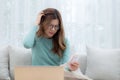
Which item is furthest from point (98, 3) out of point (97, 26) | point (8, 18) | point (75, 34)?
point (8, 18)

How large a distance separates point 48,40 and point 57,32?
174 millimetres

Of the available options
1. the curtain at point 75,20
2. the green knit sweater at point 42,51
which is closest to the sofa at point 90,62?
the curtain at point 75,20

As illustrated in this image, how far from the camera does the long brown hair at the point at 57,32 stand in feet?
6.31

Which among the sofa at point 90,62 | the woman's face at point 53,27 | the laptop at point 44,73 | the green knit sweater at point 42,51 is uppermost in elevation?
the woman's face at point 53,27

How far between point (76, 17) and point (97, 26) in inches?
12.5

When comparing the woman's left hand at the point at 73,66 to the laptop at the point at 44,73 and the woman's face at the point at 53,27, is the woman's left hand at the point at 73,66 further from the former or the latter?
the woman's face at the point at 53,27

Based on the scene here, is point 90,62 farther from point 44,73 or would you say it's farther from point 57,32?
point 44,73

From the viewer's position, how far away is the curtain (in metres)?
3.21

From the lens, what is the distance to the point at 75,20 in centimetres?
323

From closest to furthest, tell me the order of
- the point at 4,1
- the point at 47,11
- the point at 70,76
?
the point at 70,76 < the point at 47,11 < the point at 4,1

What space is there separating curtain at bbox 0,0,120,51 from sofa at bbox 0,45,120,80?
292mm

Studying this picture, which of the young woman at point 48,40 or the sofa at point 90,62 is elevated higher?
the young woman at point 48,40

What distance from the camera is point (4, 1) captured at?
3209mm

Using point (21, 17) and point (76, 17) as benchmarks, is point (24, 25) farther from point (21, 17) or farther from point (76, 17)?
point (76, 17)
